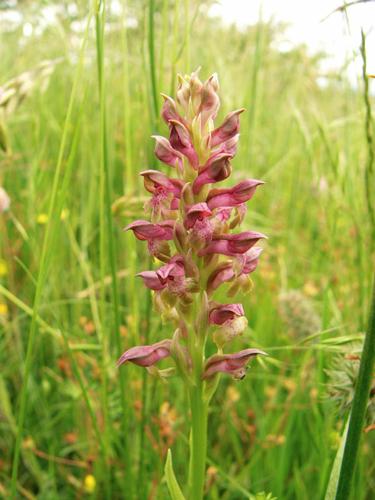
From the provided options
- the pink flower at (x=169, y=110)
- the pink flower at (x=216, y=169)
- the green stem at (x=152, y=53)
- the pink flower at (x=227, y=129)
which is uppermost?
the green stem at (x=152, y=53)

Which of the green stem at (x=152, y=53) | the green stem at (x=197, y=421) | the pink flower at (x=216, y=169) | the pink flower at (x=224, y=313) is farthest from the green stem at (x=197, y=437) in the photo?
A: the green stem at (x=152, y=53)

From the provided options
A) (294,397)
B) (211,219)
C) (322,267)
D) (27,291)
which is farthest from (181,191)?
(322,267)

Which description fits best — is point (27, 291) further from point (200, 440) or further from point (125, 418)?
point (200, 440)

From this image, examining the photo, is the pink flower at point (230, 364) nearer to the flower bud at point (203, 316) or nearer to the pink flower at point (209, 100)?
the flower bud at point (203, 316)

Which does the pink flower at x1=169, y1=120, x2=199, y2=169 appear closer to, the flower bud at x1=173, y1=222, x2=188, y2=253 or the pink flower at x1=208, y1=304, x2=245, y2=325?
the flower bud at x1=173, y1=222, x2=188, y2=253

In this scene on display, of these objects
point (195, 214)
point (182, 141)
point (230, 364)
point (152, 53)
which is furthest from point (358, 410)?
point (152, 53)

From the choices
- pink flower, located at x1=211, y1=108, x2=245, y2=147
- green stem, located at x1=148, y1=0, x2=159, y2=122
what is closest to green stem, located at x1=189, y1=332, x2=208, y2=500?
pink flower, located at x1=211, y1=108, x2=245, y2=147
